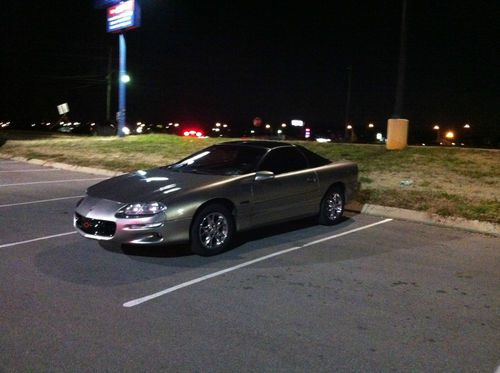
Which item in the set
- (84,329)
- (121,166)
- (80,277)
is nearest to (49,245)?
(80,277)

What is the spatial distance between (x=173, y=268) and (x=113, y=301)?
1.16 meters

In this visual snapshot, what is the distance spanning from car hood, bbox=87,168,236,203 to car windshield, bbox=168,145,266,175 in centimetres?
30

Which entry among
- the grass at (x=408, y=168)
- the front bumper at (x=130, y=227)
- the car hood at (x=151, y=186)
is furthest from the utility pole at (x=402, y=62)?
the front bumper at (x=130, y=227)

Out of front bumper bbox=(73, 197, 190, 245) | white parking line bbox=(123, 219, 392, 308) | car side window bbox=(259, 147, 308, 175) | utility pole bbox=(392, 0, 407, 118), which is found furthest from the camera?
utility pole bbox=(392, 0, 407, 118)

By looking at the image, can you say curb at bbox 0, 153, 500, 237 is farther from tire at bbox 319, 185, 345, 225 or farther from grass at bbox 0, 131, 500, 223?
tire at bbox 319, 185, 345, 225

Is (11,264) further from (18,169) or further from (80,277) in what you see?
(18,169)

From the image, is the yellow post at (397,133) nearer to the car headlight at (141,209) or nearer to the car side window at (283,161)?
the car side window at (283,161)

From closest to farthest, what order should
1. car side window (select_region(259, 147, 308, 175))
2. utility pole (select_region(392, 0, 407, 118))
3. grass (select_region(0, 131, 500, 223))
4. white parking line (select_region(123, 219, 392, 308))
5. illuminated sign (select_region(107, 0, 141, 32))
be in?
white parking line (select_region(123, 219, 392, 308))
car side window (select_region(259, 147, 308, 175))
grass (select_region(0, 131, 500, 223))
utility pole (select_region(392, 0, 407, 118))
illuminated sign (select_region(107, 0, 141, 32))

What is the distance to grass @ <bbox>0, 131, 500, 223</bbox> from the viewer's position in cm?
956

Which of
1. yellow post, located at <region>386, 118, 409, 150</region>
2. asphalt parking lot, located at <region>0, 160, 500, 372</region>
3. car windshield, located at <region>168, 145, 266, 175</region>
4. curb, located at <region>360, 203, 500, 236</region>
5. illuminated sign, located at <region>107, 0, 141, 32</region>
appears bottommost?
asphalt parking lot, located at <region>0, 160, 500, 372</region>

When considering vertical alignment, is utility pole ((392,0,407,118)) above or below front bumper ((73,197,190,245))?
above

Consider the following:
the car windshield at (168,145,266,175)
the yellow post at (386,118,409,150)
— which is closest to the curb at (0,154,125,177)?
the car windshield at (168,145,266,175)

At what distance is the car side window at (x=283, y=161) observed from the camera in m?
7.48

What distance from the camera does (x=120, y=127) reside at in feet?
89.0
